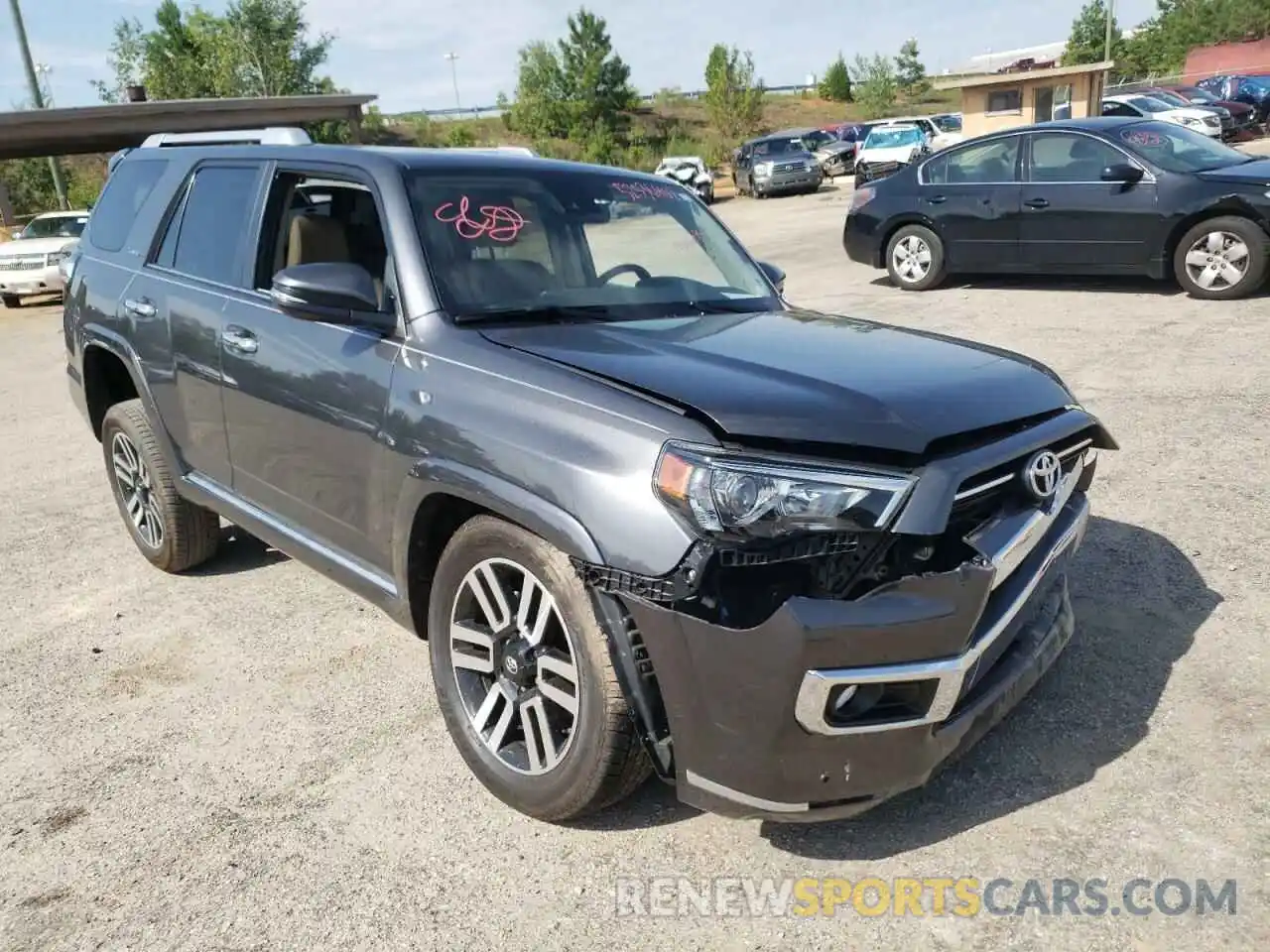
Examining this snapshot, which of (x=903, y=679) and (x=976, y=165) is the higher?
(x=976, y=165)

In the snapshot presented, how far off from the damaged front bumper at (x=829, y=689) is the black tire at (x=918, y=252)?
9226 mm

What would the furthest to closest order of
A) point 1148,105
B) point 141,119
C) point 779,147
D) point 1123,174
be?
point 779,147 < point 1148,105 < point 141,119 < point 1123,174

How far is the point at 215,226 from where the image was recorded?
4.21m

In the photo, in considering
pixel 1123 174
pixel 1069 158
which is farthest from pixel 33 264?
pixel 1123 174

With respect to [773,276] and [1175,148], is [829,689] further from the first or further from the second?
[1175,148]

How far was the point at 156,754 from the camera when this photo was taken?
3395 mm

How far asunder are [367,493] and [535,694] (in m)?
0.91

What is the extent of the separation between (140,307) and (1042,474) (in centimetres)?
378

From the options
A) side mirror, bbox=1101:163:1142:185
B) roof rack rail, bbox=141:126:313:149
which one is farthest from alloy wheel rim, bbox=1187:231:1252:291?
roof rack rail, bbox=141:126:313:149

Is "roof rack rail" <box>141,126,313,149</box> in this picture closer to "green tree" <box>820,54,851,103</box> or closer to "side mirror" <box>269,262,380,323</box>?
"side mirror" <box>269,262,380,323</box>

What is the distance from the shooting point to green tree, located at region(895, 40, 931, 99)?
6975 centimetres

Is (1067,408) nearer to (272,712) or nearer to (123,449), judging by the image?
(272,712)

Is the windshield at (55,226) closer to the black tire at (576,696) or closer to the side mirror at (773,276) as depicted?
the side mirror at (773,276)

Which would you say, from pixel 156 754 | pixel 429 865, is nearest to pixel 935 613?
pixel 429 865
